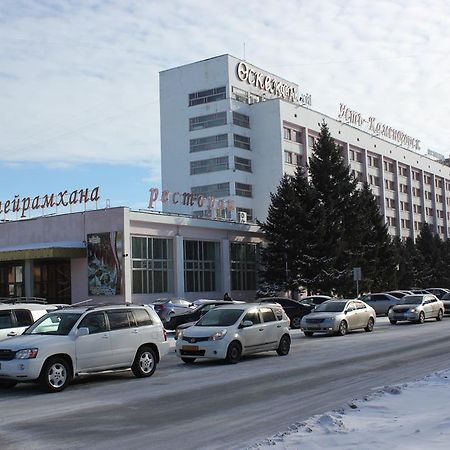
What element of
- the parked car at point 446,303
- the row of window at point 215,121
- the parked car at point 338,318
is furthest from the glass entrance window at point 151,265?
the row of window at point 215,121

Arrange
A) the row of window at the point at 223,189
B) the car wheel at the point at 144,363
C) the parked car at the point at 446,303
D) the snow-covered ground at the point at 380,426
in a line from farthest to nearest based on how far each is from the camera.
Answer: the row of window at the point at 223,189
the parked car at the point at 446,303
the car wheel at the point at 144,363
the snow-covered ground at the point at 380,426

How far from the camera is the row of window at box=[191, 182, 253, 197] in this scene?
2699 inches

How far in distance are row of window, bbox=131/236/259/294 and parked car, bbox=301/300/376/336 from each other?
17478 mm

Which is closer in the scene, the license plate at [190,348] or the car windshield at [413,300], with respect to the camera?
the license plate at [190,348]

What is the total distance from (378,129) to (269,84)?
2238 centimetres

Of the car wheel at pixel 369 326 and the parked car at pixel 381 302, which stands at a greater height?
the parked car at pixel 381 302

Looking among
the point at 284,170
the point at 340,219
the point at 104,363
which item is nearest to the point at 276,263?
the point at 340,219

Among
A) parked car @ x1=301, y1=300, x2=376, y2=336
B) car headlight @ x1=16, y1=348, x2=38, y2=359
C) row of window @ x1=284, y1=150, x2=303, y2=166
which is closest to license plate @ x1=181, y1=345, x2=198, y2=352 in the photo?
car headlight @ x1=16, y1=348, x2=38, y2=359

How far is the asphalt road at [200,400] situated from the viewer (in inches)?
333

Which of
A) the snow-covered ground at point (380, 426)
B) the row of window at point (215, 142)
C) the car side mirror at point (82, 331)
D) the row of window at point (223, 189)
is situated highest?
the row of window at point (215, 142)

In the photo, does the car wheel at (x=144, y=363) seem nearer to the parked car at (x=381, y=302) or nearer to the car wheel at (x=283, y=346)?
the car wheel at (x=283, y=346)

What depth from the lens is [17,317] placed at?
1630 centimetres

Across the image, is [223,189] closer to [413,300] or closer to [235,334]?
[413,300]

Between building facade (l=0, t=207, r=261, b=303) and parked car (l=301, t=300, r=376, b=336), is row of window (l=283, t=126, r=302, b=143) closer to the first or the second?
building facade (l=0, t=207, r=261, b=303)
